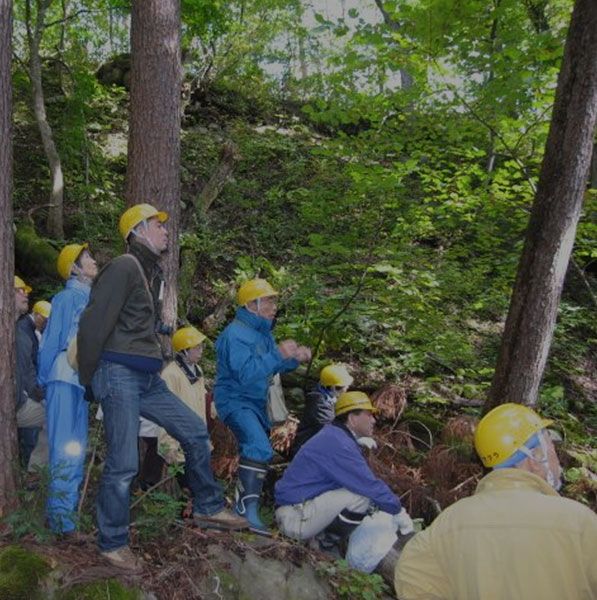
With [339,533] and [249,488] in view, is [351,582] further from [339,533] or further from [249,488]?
[249,488]

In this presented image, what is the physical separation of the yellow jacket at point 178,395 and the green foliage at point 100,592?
152cm

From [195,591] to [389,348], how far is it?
22.2 ft

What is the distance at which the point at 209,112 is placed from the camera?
1784 centimetres

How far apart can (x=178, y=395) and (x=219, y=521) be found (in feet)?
4.32

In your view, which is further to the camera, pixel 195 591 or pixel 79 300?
pixel 79 300

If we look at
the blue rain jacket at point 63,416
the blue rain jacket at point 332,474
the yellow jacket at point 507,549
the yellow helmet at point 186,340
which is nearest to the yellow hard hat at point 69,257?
the blue rain jacket at point 63,416

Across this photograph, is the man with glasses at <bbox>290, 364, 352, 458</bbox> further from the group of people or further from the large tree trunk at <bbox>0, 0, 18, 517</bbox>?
the large tree trunk at <bbox>0, 0, 18, 517</bbox>

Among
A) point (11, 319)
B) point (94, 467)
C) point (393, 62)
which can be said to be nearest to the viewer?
point (11, 319)

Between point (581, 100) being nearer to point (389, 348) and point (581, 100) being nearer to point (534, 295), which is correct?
point (534, 295)

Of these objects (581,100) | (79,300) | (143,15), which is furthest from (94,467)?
(581,100)

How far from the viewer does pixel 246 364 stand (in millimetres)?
5004

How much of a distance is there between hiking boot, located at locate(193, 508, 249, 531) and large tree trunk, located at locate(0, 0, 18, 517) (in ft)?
4.23

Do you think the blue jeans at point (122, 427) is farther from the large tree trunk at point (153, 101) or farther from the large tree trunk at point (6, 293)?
the large tree trunk at point (153, 101)

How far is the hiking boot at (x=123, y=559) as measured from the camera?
376 centimetres
